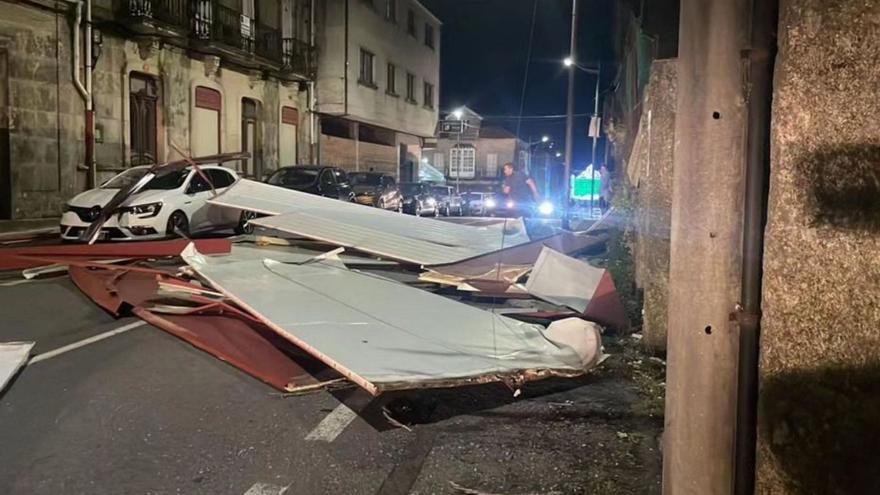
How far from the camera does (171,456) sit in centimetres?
407

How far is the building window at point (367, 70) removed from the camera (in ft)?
110

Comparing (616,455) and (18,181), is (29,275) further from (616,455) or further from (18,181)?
(18,181)

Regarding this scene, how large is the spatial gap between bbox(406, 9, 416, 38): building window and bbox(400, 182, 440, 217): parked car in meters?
12.4

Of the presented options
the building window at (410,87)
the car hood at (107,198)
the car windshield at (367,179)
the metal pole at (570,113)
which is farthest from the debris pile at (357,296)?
the building window at (410,87)

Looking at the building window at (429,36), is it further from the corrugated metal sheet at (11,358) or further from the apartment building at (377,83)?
the corrugated metal sheet at (11,358)

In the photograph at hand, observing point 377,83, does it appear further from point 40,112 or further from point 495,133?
point 495,133

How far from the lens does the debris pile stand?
489 cm

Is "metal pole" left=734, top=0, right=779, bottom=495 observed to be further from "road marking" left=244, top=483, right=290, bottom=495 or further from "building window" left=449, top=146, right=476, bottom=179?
"building window" left=449, top=146, right=476, bottom=179

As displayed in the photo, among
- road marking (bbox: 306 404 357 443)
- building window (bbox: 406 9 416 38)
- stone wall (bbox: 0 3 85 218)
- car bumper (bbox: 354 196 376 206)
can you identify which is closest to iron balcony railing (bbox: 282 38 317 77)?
car bumper (bbox: 354 196 376 206)

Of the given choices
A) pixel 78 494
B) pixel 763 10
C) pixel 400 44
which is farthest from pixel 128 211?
pixel 400 44

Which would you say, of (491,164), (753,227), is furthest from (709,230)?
(491,164)

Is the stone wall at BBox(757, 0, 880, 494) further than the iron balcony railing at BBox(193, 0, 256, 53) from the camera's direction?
No

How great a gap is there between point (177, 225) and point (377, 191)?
12055 mm

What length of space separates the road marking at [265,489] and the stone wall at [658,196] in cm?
354
